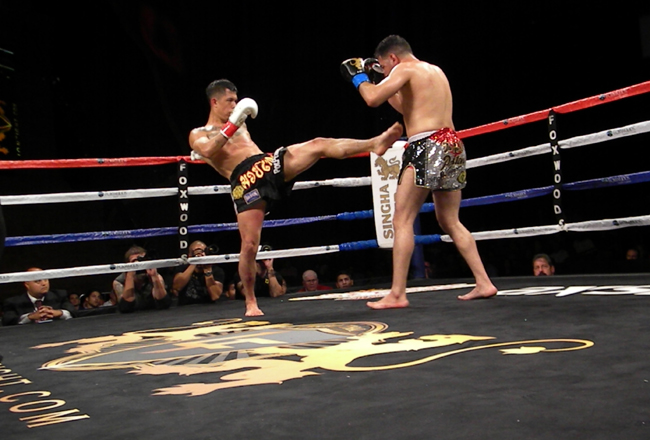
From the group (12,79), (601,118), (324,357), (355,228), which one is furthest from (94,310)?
(601,118)

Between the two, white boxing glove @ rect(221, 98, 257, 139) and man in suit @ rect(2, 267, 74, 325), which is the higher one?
white boxing glove @ rect(221, 98, 257, 139)

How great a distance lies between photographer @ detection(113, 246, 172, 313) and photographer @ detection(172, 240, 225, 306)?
0.17 m

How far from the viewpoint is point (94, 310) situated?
12.2 ft

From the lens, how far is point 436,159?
2.69 m

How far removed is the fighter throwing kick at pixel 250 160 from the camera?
9.62 ft

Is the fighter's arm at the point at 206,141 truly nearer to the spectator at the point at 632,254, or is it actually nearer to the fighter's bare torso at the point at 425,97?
the fighter's bare torso at the point at 425,97

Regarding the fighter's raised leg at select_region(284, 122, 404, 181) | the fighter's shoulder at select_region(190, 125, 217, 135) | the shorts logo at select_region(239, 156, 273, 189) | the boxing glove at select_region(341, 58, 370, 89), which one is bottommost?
the shorts logo at select_region(239, 156, 273, 189)

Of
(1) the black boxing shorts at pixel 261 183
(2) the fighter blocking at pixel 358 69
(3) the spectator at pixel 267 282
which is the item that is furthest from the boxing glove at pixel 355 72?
(3) the spectator at pixel 267 282

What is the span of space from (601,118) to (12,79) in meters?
5.91

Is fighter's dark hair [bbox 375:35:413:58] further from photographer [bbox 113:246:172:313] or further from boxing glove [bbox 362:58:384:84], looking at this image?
photographer [bbox 113:246:172:313]

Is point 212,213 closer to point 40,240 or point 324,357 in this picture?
point 40,240

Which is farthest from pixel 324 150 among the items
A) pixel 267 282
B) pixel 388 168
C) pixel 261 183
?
pixel 267 282

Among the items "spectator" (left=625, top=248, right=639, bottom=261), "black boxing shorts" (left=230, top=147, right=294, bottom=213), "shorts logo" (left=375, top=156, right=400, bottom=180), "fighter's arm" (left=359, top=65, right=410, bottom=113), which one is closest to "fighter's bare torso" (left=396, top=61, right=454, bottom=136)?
→ "fighter's arm" (left=359, top=65, right=410, bottom=113)

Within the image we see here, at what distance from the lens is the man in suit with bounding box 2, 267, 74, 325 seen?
3.35m
